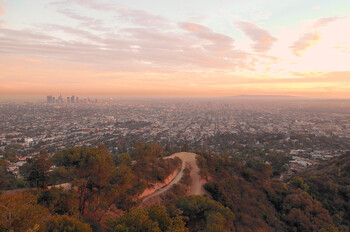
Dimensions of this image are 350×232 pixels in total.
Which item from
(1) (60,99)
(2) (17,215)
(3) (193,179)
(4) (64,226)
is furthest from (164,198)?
(1) (60,99)

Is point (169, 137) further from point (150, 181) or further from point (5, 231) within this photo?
point (5, 231)

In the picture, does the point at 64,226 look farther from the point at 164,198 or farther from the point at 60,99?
the point at 60,99

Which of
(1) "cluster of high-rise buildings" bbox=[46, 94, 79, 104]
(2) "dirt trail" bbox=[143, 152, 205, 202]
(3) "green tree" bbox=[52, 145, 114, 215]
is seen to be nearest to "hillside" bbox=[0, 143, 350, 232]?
(3) "green tree" bbox=[52, 145, 114, 215]

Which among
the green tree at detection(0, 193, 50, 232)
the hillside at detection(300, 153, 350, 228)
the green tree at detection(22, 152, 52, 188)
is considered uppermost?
the green tree at detection(0, 193, 50, 232)

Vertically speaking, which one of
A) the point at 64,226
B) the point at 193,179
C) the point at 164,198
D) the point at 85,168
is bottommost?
the point at 193,179

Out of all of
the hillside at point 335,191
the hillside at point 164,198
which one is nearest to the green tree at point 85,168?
the hillside at point 164,198

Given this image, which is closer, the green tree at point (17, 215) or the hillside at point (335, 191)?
the green tree at point (17, 215)

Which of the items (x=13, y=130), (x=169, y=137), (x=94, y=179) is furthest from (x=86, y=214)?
(x=13, y=130)

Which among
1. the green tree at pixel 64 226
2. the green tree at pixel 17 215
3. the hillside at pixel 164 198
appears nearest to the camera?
the green tree at pixel 17 215

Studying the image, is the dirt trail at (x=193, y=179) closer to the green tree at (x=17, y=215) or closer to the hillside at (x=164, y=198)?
the hillside at (x=164, y=198)

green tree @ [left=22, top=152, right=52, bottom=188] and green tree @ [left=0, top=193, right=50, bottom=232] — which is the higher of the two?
green tree @ [left=0, top=193, right=50, bottom=232]

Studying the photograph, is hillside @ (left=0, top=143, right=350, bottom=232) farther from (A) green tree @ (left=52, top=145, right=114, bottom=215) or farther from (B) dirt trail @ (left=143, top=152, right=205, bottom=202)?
(B) dirt trail @ (left=143, top=152, right=205, bottom=202)
